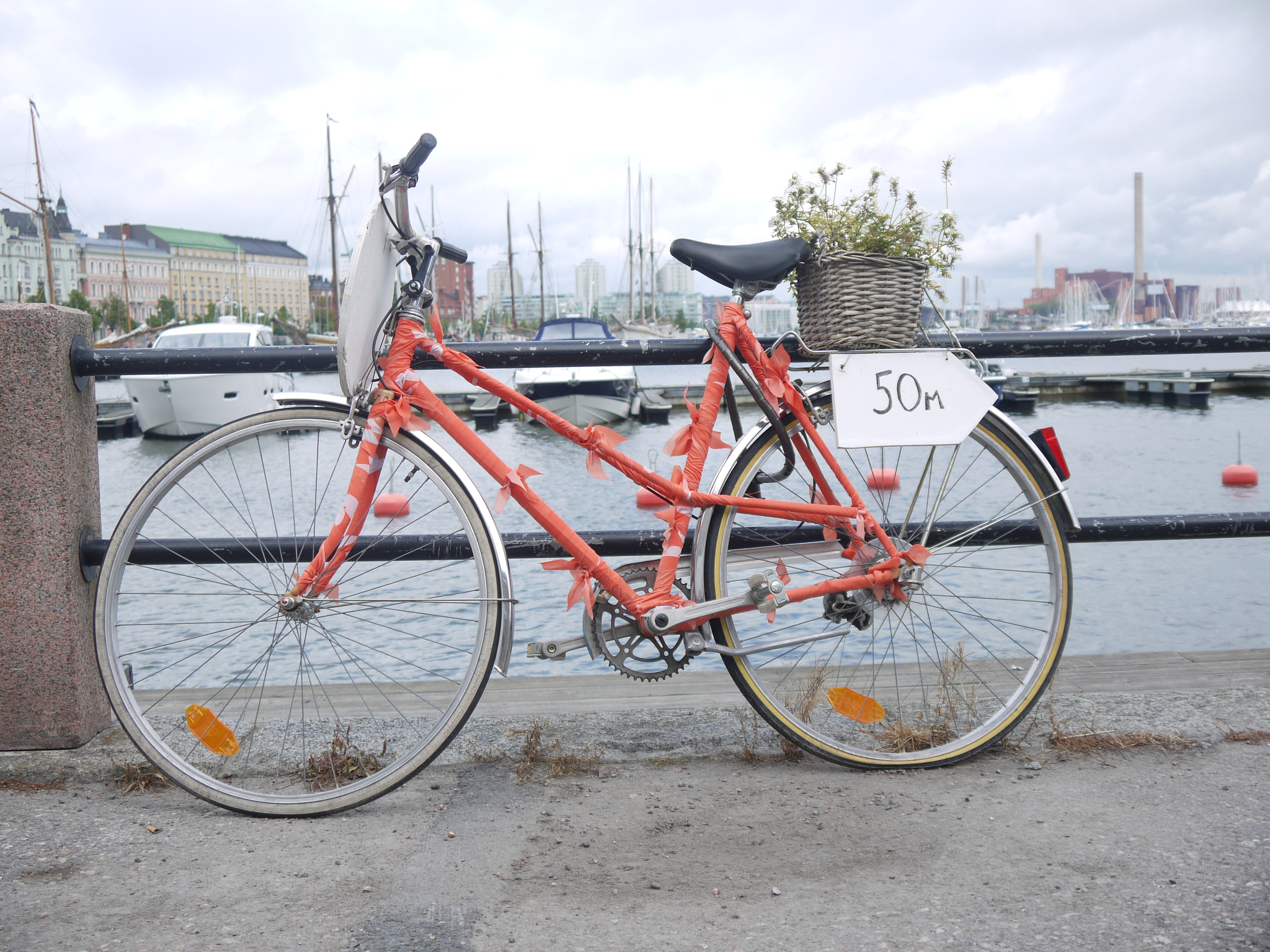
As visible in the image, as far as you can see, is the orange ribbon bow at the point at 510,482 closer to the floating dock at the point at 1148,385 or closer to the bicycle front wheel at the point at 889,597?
the bicycle front wheel at the point at 889,597

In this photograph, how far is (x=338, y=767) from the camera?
265cm

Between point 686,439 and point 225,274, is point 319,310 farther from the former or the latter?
point 686,439

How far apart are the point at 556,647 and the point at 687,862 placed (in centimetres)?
59

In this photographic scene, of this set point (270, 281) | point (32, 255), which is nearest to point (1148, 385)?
point (32, 255)

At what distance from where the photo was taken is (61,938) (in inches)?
76.0

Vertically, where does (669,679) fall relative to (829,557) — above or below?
below

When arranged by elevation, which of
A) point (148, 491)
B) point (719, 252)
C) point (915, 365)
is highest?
point (719, 252)

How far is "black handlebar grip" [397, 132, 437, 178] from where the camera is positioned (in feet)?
7.66

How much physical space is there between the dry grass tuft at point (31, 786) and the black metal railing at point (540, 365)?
1.85 feet

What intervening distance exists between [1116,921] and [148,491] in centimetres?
228

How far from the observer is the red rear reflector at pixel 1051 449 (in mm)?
2717

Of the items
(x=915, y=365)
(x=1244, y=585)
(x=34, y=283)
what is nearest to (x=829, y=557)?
(x=915, y=365)

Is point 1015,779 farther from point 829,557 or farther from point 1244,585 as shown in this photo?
point 1244,585

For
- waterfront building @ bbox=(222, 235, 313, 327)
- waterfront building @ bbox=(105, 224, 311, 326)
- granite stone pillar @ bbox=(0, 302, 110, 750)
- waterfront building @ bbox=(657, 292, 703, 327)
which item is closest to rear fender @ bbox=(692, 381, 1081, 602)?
granite stone pillar @ bbox=(0, 302, 110, 750)
